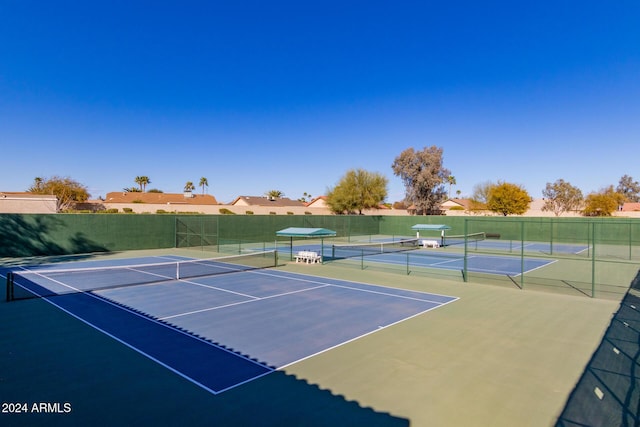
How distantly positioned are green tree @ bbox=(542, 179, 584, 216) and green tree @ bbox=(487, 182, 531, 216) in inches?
736

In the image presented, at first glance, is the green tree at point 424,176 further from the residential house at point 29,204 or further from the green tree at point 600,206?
the residential house at point 29,204

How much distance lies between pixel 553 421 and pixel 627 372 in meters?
2.53

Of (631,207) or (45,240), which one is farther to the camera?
(631,207)

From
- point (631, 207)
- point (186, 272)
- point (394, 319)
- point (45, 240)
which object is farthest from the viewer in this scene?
point (631, 207)

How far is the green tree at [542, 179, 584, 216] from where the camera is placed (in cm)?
6712

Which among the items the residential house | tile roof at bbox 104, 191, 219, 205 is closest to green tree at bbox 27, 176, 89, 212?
tile roof at bbox 104, 191, 219, 205

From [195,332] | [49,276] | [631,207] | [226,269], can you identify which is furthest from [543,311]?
[631,207]

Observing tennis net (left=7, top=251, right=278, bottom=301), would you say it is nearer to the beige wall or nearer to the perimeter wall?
the perimeter wall

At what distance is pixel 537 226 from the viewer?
3600cm

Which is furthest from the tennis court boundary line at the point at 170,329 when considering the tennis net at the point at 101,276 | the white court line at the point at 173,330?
the tennis net at the point at 101,276

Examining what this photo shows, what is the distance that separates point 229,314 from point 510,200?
5078cm

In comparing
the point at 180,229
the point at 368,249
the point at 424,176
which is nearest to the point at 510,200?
the point at 424,176

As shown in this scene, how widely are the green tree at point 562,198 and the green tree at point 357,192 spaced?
3527 centimetres

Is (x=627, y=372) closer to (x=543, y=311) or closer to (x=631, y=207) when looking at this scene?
(x=543, y=311)
